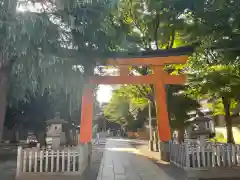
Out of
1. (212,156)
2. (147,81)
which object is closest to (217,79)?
(212,156)

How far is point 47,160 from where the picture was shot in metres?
8.87

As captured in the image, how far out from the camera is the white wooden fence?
8.84 meters

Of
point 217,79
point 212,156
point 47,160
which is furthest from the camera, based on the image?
point 212,156

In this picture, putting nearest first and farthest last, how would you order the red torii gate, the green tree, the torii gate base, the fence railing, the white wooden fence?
the green tree
the white wooden fence
the fence railing
the red torii gate
the torii gate base

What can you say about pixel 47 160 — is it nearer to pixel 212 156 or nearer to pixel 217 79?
pixel 212 156

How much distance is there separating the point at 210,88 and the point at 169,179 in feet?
10.7

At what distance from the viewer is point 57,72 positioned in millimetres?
7023

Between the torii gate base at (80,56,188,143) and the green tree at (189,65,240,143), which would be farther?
the torii gate base at (80,56,188,143)

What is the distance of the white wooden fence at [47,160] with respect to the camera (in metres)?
8.84

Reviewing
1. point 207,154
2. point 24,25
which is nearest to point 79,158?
point 207,154

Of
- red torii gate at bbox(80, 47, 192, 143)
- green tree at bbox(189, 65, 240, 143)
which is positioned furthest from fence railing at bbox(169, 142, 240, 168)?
red torii gate at bbox(80, 47, 192, 143)

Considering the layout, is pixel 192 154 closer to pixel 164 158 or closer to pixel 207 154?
pixel 207 154

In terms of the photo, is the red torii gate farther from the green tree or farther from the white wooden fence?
the green tree

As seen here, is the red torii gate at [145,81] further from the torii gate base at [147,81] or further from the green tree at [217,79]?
the green tree at [217,79]
